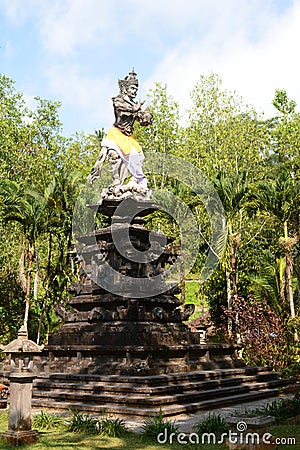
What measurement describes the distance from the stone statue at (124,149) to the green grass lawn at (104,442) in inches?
298

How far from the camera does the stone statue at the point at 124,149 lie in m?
14.9

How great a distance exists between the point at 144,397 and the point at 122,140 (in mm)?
7627

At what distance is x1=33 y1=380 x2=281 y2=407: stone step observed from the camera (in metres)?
10.1

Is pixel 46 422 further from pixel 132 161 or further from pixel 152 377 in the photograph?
pixel 132 161

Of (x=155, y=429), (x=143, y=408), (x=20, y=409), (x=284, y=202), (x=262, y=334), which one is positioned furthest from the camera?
(x=284, y=202)

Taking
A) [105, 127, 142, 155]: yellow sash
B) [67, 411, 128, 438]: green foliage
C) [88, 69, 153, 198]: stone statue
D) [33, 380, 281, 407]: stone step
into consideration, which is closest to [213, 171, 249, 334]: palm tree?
[88, 69, 153, 198]: stone statue

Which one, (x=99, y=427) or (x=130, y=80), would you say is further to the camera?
(x=130, y=80)

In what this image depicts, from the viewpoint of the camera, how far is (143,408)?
1000 cm

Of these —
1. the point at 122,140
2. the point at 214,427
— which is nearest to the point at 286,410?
the point at 214,427

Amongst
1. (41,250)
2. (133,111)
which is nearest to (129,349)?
(133,111)

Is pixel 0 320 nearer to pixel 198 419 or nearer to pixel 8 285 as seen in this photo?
pixel 8 285

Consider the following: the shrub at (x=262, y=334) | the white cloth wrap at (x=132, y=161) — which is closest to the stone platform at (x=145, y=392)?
the shrub at (x=262, y=334)

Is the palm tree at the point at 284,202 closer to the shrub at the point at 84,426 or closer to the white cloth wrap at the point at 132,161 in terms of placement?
the white cloth wrap at the point at 132,161

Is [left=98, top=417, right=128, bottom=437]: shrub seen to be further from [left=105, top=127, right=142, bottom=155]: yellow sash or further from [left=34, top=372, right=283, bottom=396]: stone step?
[left=105, top=127, right=142, bottom=155]: yellow sash
